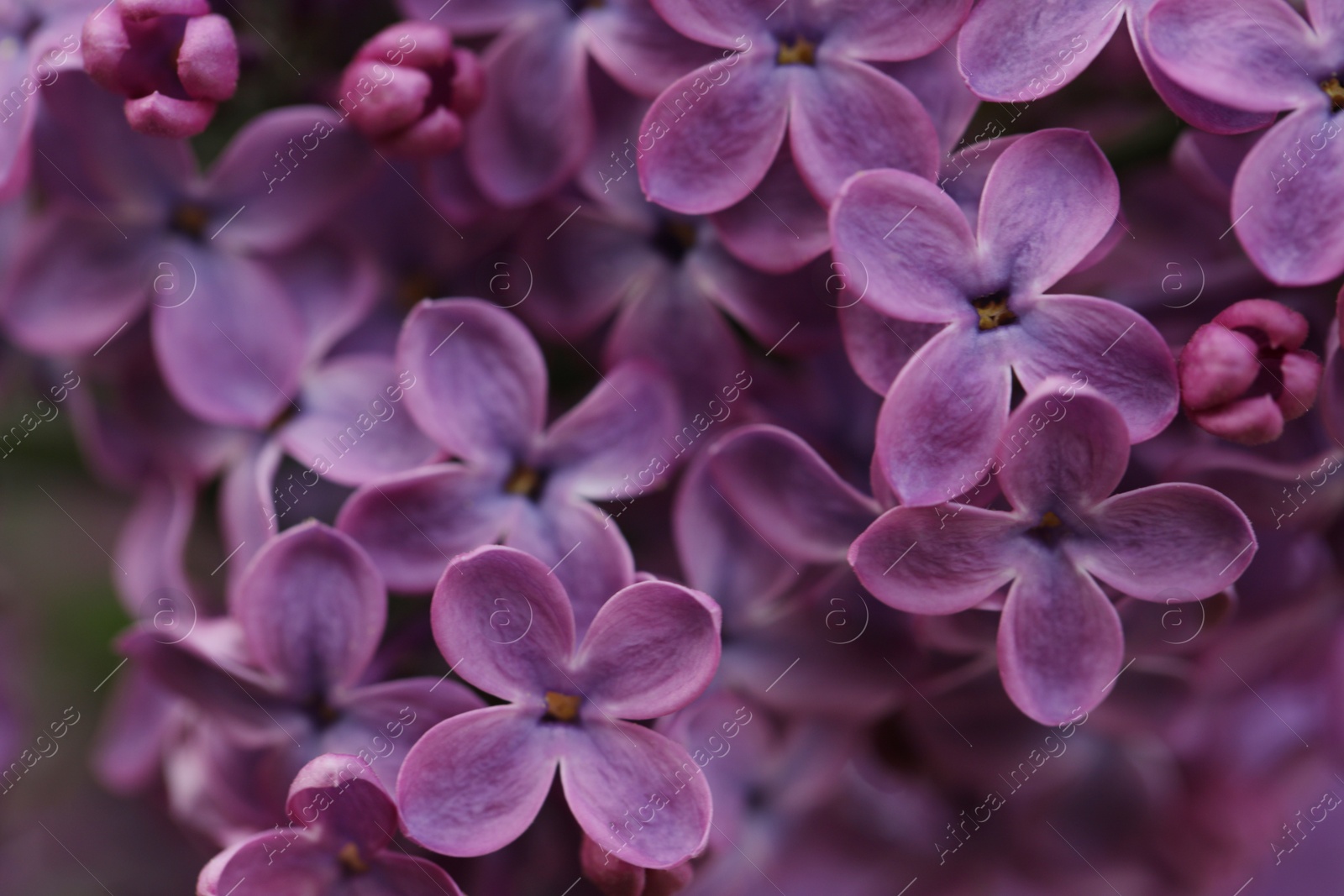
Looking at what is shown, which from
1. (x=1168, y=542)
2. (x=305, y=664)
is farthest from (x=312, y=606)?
(x=1168, y=542)

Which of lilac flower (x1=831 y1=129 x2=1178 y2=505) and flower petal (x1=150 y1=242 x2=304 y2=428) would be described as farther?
flower petal (x1=150 y1=242 x2=304 y2=428)

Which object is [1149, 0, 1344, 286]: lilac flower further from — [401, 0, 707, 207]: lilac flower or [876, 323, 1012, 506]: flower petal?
[401, 0, 707, 207]: lilac flower

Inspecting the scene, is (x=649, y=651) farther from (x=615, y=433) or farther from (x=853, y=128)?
(x=853, y=128)

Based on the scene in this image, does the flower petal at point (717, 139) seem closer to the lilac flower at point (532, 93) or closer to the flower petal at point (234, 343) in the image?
the lilac flower at point (532, 93)

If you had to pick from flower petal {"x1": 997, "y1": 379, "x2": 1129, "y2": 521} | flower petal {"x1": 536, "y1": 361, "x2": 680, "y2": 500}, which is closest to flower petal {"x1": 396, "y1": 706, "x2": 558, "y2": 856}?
flower petal {"x1": 536, "y1": 361, "x2": 680, "y2": 500}

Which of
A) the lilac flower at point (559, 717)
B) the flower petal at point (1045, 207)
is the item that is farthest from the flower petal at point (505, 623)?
the flower petal at point (1045, 207)
